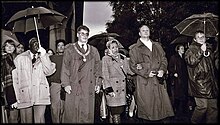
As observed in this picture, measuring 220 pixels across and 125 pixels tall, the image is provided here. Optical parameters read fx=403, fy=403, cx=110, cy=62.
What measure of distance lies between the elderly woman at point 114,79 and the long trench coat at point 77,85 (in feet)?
2.65

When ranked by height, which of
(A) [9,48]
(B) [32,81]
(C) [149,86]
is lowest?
(C) [149,86]

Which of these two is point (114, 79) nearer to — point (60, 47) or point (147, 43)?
point (147, 43)

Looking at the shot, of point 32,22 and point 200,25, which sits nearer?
point 32,22

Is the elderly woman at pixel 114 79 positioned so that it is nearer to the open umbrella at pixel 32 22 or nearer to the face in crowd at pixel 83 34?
the face in crowd at pixel 83 34

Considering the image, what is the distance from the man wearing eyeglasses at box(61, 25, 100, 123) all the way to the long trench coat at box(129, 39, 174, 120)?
814 millimetres

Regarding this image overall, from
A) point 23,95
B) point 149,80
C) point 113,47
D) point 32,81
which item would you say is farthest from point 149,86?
point 23,95

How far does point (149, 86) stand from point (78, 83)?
117cm

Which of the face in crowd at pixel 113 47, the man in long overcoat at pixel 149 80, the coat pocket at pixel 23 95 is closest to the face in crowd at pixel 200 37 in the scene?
the man in long overcoat at pixel 149 80

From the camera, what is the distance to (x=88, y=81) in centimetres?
591

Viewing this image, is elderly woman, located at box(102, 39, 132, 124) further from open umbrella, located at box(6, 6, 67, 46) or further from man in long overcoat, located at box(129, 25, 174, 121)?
open umbrella, located at box(6, 6, 67, 46)

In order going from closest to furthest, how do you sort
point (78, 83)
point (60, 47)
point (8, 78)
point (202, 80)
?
1. point (78, 83)
2. point (8, 78)
3. point (202, 80)
4. point (60, 47)

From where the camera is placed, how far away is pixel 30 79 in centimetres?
620

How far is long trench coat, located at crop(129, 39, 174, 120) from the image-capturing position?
20.7 ft

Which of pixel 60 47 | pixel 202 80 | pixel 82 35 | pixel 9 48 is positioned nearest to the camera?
pixel 82 35
